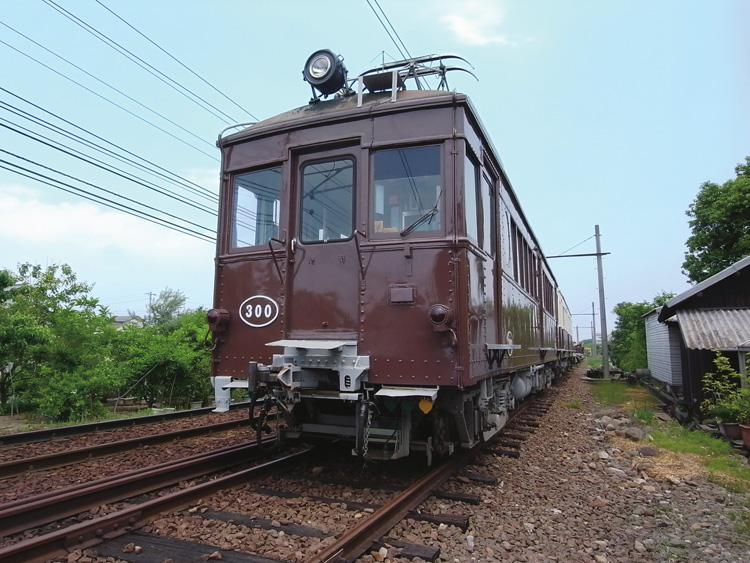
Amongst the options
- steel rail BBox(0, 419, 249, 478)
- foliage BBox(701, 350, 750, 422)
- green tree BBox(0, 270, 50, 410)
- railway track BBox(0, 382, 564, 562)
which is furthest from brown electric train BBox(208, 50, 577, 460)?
green tree BBox(0, 270, 50, 410)

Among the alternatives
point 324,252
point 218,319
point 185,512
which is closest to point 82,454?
point 218,319

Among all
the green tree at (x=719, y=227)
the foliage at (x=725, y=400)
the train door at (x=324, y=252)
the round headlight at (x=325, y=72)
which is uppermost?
the green tree at (x=719, y=227)

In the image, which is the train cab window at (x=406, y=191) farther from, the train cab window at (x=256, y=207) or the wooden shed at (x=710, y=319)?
the wooden shed at (x=710, y=319)

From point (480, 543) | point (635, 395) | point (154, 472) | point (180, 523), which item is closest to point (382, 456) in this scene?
point (480, 543)

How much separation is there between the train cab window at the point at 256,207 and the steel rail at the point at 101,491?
2282mm

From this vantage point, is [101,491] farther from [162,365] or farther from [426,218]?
[162,365]

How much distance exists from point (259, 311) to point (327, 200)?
1311 mm

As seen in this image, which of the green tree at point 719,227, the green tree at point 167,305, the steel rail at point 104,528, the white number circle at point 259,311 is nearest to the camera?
the steel rail at point 104,528

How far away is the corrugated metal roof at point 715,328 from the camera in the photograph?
955 cm

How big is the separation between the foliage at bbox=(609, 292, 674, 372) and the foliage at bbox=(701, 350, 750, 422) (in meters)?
9.00

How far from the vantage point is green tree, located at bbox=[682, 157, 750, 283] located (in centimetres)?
2075

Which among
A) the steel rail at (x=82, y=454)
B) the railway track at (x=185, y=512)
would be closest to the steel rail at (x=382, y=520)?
the railway track at (x=185, y=512)

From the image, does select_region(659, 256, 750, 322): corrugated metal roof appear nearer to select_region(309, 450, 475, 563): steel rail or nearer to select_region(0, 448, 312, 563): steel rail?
select_region(309, 450, 475, 563): steel rail

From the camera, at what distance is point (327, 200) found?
5.38 meters
